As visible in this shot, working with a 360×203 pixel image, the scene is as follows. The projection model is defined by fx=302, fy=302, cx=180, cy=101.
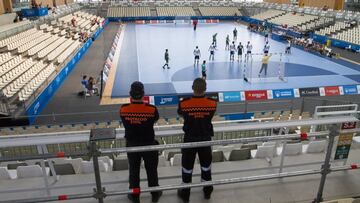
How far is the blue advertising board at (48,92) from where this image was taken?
1317cm

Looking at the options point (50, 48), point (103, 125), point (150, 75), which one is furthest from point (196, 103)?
point (50, 48)

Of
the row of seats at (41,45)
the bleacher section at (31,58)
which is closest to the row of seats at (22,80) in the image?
the bleacher section at (31,58)

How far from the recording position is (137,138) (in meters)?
3.62

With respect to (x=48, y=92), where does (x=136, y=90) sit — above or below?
above

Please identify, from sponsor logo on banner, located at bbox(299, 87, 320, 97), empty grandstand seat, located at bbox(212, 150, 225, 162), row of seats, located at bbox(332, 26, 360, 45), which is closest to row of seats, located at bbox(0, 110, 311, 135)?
sponsor logo on banner, located at bbox(299, 87, 320, 97)

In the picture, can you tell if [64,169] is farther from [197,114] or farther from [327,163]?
[327,163]

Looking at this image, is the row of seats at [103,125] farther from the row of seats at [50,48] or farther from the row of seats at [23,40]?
the row of seats at [50,48]

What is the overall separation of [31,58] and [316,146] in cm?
1907

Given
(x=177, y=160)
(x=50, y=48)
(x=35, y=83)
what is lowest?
(x=35, y=83)

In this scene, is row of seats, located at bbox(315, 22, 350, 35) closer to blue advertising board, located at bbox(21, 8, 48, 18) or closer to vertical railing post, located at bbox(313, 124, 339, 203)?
blue advertising board, located at bbox(21, 8, 48, 18)

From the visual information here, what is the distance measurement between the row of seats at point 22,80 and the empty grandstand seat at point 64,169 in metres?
10.9

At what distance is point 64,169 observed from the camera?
466 cm

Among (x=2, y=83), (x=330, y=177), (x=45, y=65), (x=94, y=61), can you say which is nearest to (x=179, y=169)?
(x=330, y=177)

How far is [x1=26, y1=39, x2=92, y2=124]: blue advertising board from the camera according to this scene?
43.2 feet
